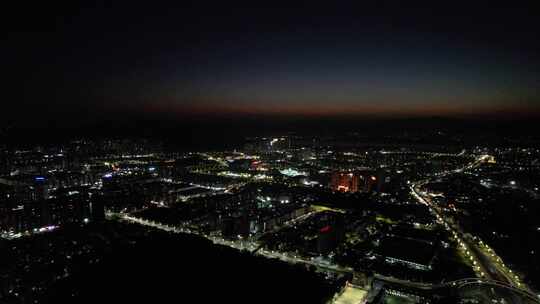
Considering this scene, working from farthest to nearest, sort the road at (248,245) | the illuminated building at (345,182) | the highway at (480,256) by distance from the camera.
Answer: the illuminated building at (345,182)
the road at (248,245)
the highway at (480,256)

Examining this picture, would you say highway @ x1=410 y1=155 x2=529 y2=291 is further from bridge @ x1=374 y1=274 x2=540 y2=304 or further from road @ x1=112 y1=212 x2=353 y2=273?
road @ x1=112 y1=212 x2=353 y2=273

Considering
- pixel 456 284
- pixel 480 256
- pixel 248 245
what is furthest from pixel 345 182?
pixel 456 284

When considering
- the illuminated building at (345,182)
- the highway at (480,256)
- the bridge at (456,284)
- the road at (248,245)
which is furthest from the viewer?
the illuminated building at (345,182)

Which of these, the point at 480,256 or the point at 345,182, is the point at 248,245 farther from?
the point at 345,182

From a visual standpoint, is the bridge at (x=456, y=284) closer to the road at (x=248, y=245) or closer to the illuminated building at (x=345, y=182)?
the road at (x=248, y=245)

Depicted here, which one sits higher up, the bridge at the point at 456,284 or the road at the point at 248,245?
the road at the point at 248,245

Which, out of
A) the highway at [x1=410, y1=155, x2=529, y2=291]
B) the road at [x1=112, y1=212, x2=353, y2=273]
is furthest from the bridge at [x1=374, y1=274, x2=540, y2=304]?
the road at [x1=112, y1=212, x2=353, y2=273]

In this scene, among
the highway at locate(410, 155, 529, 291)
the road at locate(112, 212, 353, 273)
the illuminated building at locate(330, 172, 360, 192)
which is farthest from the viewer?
the illuminated building at locate(330, 172, 360, 192)

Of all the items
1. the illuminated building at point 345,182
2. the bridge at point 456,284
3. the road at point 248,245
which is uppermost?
the illuminated building at point 345,182

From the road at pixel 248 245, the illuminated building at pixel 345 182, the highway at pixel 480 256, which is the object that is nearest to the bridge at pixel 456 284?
the highway at pixel 480 256

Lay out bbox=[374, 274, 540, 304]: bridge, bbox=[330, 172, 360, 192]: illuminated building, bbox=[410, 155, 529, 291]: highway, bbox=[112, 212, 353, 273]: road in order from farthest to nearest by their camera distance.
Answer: bbox=[330, 172, 360, 192]: illuminated building, bbox=[112, 212, 353, 273]: road, bbox=[410, 155, 529, 291]: highway, bbox=[374, 274, 540, 304]: bridge

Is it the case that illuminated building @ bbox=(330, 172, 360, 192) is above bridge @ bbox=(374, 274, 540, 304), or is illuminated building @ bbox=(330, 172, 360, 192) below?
above

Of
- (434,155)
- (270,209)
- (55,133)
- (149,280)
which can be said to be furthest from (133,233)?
(55,133)
